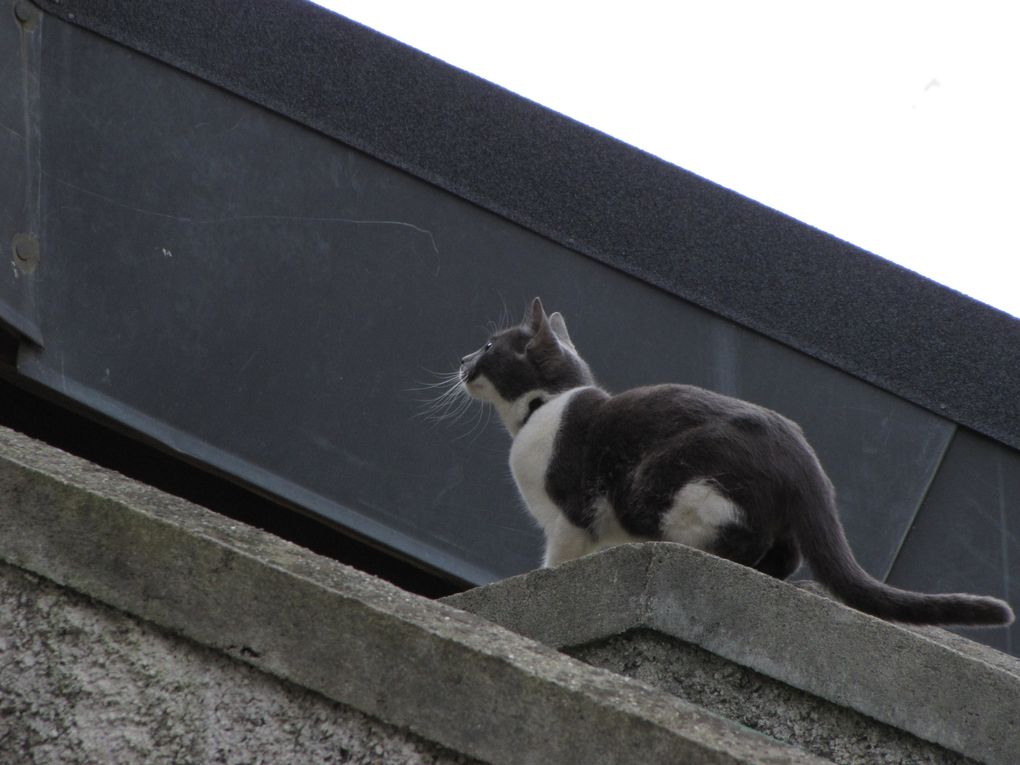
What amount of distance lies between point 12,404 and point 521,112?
181 cm

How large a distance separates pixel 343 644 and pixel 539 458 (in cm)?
177

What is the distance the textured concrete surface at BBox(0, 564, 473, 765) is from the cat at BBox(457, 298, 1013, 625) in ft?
4.39

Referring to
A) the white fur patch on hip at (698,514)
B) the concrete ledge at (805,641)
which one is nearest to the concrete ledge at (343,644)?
the concrete ledge at (805,641)

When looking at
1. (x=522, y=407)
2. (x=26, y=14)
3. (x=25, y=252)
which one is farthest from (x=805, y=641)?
(x=26, y=14)

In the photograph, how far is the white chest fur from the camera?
3176 millimetres

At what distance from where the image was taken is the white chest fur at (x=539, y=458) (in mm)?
3176

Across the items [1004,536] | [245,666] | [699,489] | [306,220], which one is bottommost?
[1004,536]

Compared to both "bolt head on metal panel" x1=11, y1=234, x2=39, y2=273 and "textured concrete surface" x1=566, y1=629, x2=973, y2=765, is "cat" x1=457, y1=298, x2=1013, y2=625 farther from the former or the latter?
"bolt head on metal panel" x1=11, y1=234, x2=39, y2=273

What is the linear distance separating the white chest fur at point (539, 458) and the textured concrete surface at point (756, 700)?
110 cm

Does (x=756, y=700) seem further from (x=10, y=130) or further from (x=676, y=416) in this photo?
(x=10, y=130)

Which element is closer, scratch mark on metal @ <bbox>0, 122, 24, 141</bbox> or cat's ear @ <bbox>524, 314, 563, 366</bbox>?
cat's ear @ <bbox>524, 314, 563, 366</bbox>

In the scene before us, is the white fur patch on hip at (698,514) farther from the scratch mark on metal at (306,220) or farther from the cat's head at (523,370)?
the scratch mark on metal at (306,220)

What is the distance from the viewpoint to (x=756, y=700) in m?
2.03

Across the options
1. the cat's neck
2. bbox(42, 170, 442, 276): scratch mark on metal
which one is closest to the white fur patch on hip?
the cat's neck
